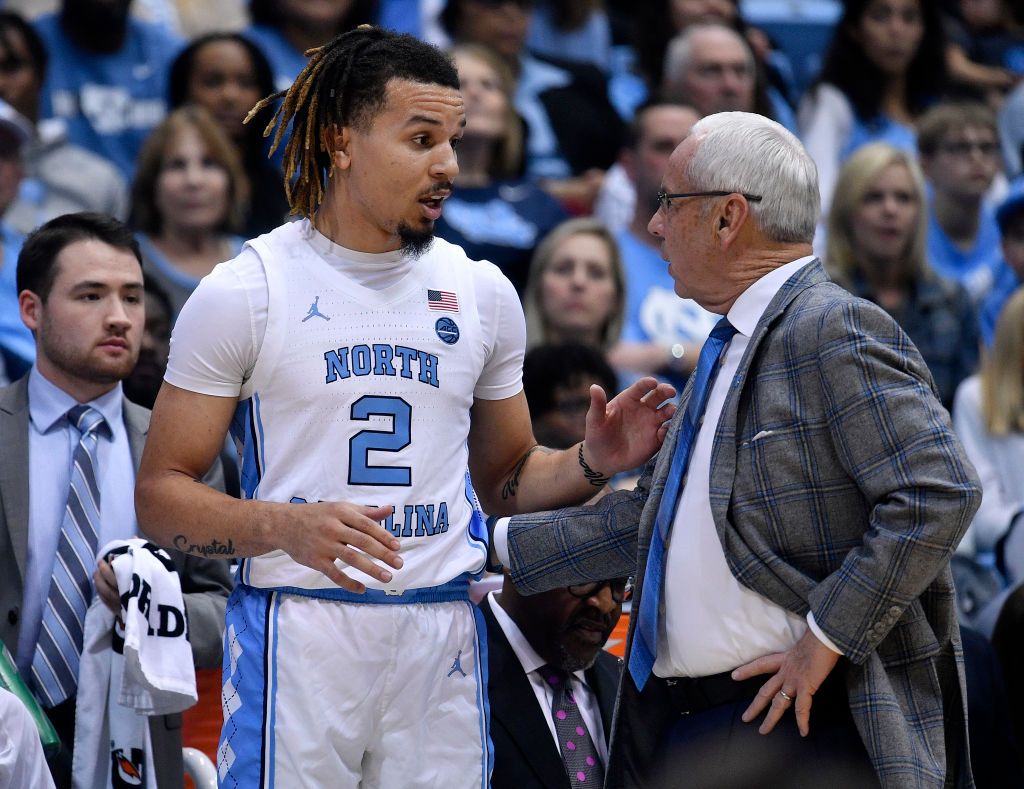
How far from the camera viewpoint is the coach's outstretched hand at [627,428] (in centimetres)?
331

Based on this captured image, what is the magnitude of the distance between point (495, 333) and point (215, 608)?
3.91ft

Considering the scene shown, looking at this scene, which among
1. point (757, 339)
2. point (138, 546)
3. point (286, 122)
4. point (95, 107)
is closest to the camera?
point (757, 339)

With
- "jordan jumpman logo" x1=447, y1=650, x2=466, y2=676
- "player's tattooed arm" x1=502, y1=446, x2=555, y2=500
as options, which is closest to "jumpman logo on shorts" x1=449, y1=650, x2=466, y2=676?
"jordan jumpman logo" x1=447, y1=650, x2=466, y2=676

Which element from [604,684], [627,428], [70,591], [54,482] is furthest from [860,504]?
[54,482]

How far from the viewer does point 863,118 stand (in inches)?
335

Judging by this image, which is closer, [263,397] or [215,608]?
[263,397]

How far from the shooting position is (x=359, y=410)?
3006 mm

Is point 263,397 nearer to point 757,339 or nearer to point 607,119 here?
point 757,339

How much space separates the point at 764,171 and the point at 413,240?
2.51ft

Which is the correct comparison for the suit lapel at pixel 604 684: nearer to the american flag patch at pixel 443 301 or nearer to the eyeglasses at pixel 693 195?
the american flag patch at pixel 443 301

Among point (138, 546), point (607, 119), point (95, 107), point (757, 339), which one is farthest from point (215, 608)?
point (607, 119)

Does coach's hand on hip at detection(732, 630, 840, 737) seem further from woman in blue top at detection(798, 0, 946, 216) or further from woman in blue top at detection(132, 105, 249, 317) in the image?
woman in blue top at detection(798, 0, 946, 216)

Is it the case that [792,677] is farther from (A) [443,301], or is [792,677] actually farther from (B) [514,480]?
(A) [443,301]

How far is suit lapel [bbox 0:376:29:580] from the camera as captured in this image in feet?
12.3
